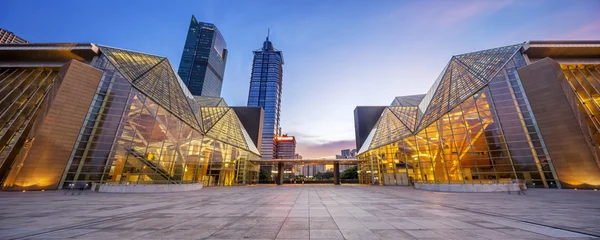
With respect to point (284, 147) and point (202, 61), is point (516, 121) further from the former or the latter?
point (202, 61)

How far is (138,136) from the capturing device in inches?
968

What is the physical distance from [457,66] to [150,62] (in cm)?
Answer: 4890

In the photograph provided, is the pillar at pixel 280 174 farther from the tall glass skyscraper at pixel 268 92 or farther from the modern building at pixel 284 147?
the modern building at pixel 284 147

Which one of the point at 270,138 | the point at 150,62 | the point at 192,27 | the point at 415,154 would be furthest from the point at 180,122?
the point at 192,27

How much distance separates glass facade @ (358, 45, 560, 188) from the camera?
2259 centimetres

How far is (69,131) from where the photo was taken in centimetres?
2120

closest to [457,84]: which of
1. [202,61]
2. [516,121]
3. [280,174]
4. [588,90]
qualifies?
[516,121]

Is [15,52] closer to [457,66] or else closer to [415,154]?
[415,154]

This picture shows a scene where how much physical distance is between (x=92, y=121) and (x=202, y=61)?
153918mm

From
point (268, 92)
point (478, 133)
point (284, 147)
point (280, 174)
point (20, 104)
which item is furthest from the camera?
point (284, 147)

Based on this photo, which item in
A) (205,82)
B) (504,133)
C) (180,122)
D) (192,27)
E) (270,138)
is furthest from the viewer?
(192,27)

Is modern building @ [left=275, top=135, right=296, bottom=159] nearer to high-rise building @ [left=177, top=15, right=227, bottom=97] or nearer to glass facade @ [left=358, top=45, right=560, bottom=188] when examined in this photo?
high-rise building @ [left=177, top=15, right=227, bottom=97]

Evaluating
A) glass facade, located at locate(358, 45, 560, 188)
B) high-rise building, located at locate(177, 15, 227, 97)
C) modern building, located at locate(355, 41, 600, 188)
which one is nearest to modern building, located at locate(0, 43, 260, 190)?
modern building, located at locate(355, 41, 600, 188)

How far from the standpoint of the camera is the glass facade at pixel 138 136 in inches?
869
